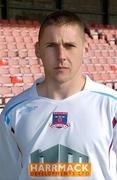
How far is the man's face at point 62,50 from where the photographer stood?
1335 millimetres

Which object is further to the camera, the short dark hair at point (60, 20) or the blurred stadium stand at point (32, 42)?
the blurred stadium stand at point (32, 42)

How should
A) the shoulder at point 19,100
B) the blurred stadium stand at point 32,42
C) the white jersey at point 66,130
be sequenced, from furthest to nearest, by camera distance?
the blurred stadium stand at point 32,42, the shoulder at point 19,100, the white jersey at point 66,130

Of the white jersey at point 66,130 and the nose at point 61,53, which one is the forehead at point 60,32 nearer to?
the nose at point 61,53

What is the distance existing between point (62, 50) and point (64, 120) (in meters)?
0.23

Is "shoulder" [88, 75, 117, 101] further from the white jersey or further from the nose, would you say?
the nose

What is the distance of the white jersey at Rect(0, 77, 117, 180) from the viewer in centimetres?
132

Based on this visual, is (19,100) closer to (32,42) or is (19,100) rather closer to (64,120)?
(64,120)

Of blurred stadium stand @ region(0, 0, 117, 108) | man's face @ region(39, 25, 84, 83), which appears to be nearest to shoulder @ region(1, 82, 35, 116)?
man's face @ region(39, 25, 84, 83)

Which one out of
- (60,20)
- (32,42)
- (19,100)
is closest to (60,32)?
(60,20)

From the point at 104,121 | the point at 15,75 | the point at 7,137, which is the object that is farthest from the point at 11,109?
the point at 15,75

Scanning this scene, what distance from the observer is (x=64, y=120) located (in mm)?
1345

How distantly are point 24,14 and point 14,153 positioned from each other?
11564 mm

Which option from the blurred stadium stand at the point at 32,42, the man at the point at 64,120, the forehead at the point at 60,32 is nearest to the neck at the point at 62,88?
the man at the point at 64,120

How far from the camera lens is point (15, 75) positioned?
8.47 m
